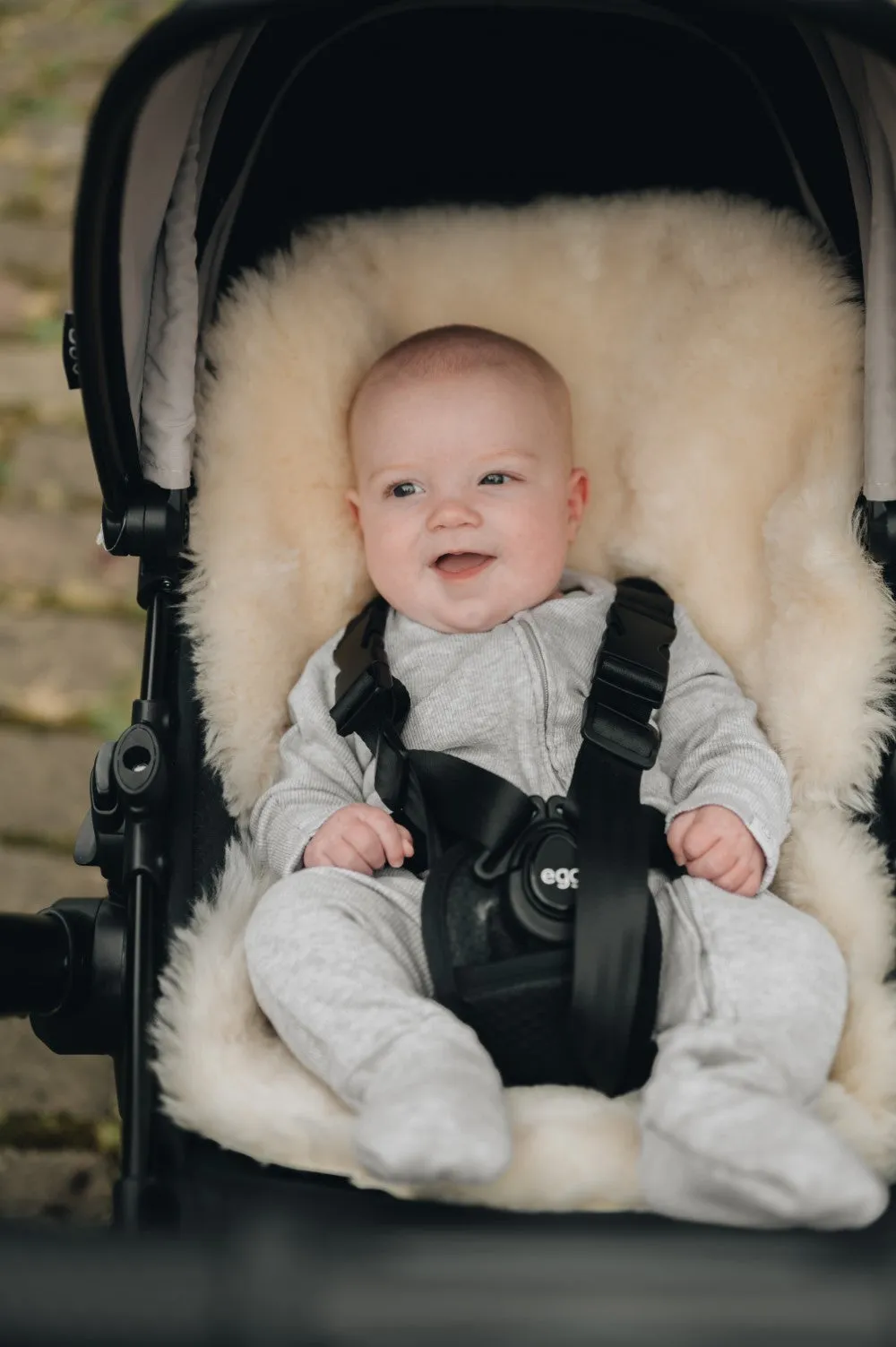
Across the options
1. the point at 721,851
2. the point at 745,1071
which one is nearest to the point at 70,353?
the point at 721,851

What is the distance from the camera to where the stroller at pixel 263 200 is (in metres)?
1.09

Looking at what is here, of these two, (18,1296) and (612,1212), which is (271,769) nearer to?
(612,1212)

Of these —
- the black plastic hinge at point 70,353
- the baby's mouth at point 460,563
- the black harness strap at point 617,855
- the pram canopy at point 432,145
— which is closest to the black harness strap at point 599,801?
the black harness strap at point 617,855

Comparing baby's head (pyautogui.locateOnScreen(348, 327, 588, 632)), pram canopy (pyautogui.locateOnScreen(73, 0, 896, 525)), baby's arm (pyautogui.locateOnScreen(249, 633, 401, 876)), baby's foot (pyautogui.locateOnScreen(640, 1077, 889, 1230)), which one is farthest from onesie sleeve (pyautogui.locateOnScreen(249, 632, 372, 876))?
baby's foot (pyautogui.locateOnScreen(640, 1077, 889, 1230))

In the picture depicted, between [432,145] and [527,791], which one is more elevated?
[432,145]

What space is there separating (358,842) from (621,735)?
28 centimetres

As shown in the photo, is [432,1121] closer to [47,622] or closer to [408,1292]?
[408,1292]

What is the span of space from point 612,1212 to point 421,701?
0.60 metres

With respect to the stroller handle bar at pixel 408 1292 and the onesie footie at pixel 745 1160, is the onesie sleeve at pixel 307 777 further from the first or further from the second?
the stroller handle bar at pixel 408 1292

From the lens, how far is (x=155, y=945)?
1188mm

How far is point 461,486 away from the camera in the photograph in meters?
1.40

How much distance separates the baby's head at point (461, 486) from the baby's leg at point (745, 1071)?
397 millimetres

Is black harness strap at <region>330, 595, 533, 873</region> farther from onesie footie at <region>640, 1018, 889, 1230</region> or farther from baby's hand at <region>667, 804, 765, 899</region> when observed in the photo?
onesie footie at <region>640, 1018, 889, 1230</region>

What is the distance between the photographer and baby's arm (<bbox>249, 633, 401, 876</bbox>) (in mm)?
1260
